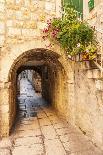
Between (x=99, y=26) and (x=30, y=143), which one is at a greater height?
(x=99, y=26)

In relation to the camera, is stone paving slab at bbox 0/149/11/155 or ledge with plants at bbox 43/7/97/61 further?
ledge with plants at bbox 43/7/97/61

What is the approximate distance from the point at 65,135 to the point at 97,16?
482 centimetres

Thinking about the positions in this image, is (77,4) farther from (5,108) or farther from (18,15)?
(5,108)

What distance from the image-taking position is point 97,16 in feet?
29.1

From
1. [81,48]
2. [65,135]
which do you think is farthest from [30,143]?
[81,48]

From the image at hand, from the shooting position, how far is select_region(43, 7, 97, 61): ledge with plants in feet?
20.7

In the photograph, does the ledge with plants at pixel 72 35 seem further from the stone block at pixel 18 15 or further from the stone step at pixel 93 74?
the stone block at pixel 18 15

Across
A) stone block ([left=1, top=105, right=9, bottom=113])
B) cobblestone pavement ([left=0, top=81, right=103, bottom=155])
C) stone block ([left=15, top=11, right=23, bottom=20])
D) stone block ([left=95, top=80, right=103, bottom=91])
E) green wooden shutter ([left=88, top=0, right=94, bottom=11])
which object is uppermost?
green wooden shutter ([left=88, top=0, right=94, bottom=11])

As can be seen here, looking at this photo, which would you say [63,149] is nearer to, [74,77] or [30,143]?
[30,143]

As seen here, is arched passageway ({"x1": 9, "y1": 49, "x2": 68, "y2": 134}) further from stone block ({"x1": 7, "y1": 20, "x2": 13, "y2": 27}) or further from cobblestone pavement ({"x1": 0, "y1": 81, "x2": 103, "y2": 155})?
stone block ({"x1": 7, "y1": 20, "x2": 13, "y2": 27})

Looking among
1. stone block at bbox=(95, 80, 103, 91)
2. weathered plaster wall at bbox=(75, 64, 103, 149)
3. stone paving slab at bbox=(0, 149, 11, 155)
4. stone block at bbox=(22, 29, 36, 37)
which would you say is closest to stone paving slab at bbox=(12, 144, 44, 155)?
stone paving slab at bbox=(0, 149, 11, 155)

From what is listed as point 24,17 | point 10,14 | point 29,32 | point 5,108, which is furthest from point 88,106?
point 10,14

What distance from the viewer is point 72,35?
646 centimetres

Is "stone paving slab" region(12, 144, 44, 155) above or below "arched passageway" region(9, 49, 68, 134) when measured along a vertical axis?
below
